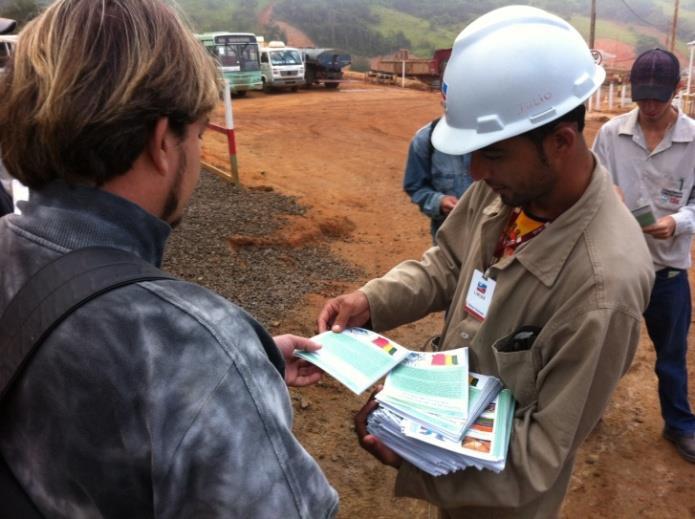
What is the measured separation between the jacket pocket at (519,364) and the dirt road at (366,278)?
1929mm

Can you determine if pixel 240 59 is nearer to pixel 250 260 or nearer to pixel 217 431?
pixel 250 260

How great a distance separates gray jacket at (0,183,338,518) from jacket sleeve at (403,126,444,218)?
3184mm

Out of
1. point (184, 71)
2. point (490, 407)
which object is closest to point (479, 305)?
point (490, 407)

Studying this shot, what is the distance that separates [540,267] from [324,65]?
98.8 ft

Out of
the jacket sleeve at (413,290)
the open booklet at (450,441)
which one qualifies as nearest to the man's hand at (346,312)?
the jacket sleeve at (413,290)

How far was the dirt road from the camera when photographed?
3660mm

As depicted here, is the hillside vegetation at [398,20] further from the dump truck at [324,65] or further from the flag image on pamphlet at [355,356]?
the flag image on pamphlet at [355,356]

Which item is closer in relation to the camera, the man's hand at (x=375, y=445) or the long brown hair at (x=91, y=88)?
the long brown hair at (x=91, y=88)

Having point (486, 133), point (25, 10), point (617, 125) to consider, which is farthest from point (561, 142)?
point (25, 10)

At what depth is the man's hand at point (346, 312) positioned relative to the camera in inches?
93.0

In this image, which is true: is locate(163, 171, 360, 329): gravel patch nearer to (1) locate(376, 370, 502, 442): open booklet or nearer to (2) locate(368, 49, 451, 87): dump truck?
(1) locate(376, 370, 502, 442): open booklet

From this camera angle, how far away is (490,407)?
187cm

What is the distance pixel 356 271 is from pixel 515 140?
530 cm

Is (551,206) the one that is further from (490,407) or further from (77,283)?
(77,283)
